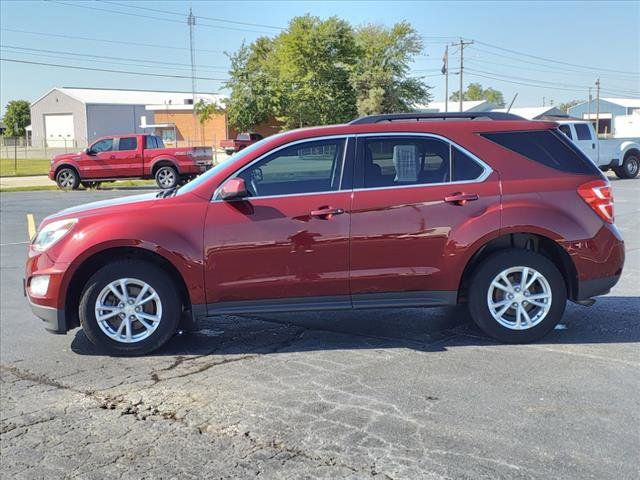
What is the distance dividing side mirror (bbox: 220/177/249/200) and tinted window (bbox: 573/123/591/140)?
18.9 m

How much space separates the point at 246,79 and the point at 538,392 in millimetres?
51106

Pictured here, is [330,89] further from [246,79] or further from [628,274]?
[628,274]

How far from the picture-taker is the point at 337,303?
5.16m

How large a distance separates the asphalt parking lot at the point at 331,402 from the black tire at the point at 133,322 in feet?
0.42

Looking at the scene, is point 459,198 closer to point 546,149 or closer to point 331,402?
point 546,149

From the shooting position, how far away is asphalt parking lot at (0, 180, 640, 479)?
3.37 metres

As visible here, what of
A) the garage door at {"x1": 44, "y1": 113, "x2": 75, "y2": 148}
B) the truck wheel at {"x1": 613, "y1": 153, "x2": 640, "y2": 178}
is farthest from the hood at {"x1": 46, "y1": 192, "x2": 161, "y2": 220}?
the garage door at {"x1": 44, "y1": 113, "x2": 75, "y2": 148}

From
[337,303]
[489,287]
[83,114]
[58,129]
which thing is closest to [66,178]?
[337,303]

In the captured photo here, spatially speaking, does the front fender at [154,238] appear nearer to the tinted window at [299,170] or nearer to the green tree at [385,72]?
the tinted window at [299,170]

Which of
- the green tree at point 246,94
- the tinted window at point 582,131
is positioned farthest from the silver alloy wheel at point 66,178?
the green tree at point 246,94

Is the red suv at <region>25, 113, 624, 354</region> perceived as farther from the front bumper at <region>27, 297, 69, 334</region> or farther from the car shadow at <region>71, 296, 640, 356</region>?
the car shadow at <region>71, 296, 640, 356</region>

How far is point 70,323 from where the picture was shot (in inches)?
205

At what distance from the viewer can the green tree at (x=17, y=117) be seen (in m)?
106

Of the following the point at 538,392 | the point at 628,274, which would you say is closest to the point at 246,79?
the point at 628,274
